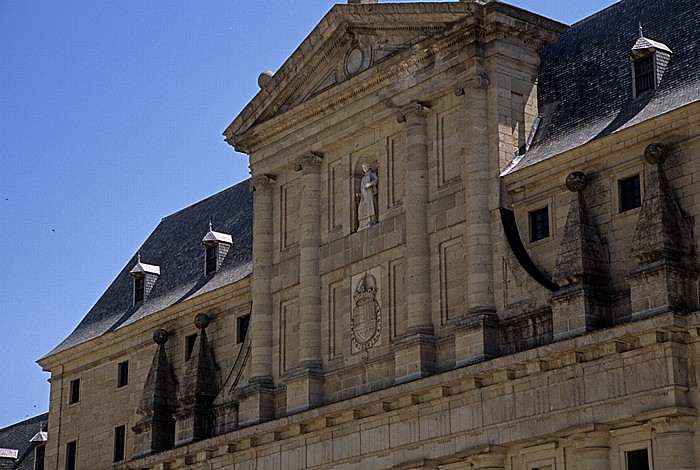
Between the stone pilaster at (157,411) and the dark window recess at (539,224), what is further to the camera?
the stone pilaster at (157,411)

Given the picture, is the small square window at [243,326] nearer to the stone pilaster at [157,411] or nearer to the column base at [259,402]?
the column base at [259,402]

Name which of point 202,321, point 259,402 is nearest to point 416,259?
point 259,402

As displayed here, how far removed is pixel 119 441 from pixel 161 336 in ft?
14.4

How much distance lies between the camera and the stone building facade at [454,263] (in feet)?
118

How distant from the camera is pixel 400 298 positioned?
140ft

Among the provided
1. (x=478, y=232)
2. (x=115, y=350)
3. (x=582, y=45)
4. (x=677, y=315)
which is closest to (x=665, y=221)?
(x=677, y=315)

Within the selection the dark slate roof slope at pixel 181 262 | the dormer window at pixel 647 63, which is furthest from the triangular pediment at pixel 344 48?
the dark slate roof slope at pixel 181 262

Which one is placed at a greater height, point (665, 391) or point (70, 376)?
point (70, 376)

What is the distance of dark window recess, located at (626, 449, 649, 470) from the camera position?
35000mm

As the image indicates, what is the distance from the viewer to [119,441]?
54.4 meters

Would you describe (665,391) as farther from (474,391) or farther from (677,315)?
(474,391)

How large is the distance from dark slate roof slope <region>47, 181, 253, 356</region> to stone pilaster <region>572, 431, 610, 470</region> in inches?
694

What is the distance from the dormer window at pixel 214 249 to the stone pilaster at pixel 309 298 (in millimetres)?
7699

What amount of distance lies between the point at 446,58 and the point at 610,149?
640 cm
